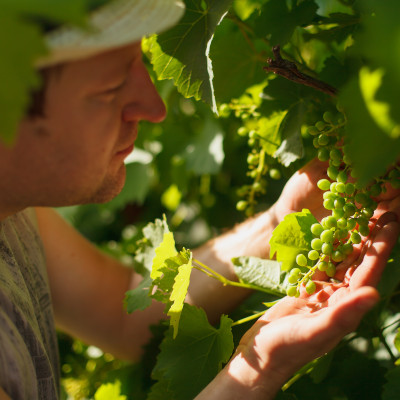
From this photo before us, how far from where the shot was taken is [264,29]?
895 millimetres

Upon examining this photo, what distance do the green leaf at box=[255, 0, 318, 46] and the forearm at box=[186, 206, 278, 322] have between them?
0.48 m

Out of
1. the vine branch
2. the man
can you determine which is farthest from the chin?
the vine branch

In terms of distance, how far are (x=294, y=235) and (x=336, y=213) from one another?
0.10 m

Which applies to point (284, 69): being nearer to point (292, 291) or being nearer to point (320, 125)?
point (320, 125)

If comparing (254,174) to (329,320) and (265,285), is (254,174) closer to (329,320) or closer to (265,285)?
(265,285)

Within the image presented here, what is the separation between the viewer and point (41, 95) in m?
0.76

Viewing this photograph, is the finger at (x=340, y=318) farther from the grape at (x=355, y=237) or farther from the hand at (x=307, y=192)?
the hand at (x=307, y=192)

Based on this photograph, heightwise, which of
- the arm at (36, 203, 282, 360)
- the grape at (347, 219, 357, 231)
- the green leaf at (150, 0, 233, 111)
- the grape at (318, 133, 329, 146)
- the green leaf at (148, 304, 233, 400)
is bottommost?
the arm at (36, 203, 282, 360)

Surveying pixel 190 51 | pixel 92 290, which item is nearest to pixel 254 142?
pixel 190 51

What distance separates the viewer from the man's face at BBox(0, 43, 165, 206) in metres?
0.78

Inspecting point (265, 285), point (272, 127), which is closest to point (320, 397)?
point (265, 285)

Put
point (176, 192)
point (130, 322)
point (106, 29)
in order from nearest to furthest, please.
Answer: point (106, 29) < point (130, 322) < point (176, 192)

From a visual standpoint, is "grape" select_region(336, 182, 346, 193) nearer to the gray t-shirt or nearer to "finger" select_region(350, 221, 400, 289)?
"finger" select_region(350, 221, 400, 289)

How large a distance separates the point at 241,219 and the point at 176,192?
0.81 feet
